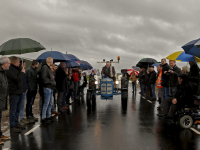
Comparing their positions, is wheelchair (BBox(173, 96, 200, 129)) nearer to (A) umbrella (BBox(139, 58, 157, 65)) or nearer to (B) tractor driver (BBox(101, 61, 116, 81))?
(B) tractor driver (BBox(101, 61, 116, 81))

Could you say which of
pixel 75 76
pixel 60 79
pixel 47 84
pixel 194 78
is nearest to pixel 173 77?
pixel 194 78

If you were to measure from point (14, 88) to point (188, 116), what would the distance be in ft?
17.1

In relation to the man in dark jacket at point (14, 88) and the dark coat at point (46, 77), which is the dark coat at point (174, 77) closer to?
the dark coat at point (46, 77)

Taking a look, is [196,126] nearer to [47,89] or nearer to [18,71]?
[47,89]

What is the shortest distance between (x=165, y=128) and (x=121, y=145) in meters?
2.15

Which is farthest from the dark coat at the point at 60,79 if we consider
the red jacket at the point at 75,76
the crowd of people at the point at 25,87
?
the red jacket at the point at 75,76

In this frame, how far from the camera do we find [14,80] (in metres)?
6.20

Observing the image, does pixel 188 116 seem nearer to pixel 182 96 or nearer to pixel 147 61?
pixel 182 96

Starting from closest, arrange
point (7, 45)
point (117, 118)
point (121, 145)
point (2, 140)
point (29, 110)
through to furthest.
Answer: point (121, 145) < point (2, 140) < point (7, 45) < point (29, 110) < point (117, 118)

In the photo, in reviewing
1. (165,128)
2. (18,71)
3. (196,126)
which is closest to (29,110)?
(18,71)

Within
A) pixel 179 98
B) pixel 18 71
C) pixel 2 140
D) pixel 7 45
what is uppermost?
pixel 7 45

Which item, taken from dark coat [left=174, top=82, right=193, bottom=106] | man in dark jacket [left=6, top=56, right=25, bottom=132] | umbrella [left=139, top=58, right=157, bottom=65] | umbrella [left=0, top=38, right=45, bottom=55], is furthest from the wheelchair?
umbrella [left=139, top=58, right=157, bottom=65]

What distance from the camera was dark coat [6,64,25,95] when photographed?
6.13 meters

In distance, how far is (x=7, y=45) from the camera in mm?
6777
